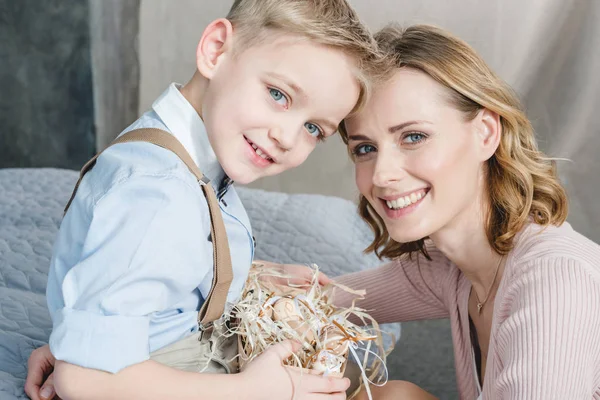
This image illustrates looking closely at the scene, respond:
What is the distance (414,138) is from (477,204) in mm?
249

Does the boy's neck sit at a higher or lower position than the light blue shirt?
higher

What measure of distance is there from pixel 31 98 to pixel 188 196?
2317 mm

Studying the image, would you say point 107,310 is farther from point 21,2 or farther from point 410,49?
point 21,2

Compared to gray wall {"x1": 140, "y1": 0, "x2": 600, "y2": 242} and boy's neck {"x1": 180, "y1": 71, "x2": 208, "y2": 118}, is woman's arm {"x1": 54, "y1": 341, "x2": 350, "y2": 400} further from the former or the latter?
gray wall {"x1": 140, "y1": 0, "x2": 600, "y2": 242}

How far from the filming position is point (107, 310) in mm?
1131

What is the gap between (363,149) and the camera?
1.68 meters

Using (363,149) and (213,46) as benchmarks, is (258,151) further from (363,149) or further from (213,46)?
(363,149)

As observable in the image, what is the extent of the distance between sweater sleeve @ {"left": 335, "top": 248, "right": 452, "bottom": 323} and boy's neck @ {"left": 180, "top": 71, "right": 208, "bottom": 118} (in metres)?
0.75

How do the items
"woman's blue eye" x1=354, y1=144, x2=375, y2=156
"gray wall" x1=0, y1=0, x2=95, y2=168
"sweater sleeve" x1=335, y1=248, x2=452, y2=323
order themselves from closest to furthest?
"woman's blue eye" x1=354, y1=144, x2=375, y2=156, "sweater sleeve" x1=335, y1=248, x2=452, y2=323, "gray wall" x1=0, y1=0, x2=95, y2=168

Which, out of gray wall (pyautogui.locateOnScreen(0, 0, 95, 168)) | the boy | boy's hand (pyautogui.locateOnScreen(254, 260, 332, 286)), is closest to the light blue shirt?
the boy

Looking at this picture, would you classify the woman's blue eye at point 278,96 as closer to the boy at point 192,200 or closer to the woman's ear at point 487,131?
the boy at point 192,200

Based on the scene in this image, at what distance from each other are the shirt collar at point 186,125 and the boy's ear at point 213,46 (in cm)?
7

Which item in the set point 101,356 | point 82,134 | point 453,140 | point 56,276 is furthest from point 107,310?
point 82,134

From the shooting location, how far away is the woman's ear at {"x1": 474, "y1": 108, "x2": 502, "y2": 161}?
1.64 m
